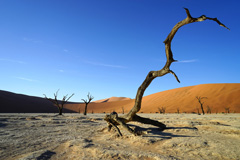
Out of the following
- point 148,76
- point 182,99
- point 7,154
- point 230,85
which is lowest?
point 7,154

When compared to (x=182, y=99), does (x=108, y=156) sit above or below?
below

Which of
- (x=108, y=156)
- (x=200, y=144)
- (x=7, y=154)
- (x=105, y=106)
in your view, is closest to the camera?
(x=108, y=156)

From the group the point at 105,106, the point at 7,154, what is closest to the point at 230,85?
the point at 105,106

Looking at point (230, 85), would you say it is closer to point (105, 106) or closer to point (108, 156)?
point (105, 106)

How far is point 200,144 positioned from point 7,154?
4.54 metres

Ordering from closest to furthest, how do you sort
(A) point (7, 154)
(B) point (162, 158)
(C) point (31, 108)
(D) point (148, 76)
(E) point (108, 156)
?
(B) point (162, 158) → (E) point (108, 156) → (A) point (7, 154) → (D) point (148, 76) → (C) point (31, 108)

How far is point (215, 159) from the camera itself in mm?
2686

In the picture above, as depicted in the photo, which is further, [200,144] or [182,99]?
[182,99]

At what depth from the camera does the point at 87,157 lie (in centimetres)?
286

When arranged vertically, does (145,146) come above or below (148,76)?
below

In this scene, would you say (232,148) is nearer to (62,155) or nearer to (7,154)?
(62,155)

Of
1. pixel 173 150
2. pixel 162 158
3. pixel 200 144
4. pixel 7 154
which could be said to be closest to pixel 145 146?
pixel 173 150

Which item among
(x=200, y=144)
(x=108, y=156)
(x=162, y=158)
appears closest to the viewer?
(x=162, y=158)

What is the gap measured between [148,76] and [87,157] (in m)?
3.00
